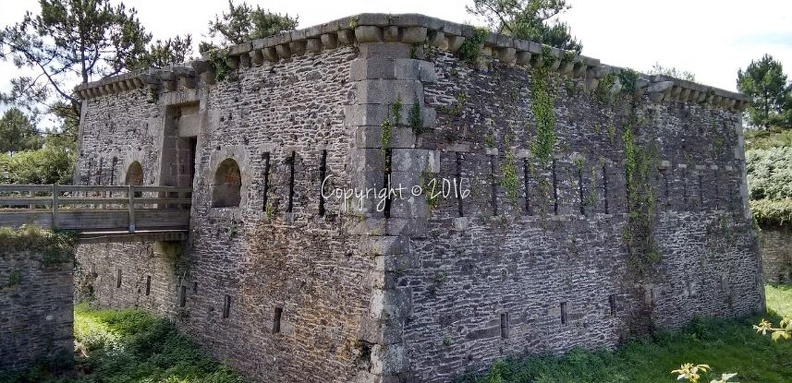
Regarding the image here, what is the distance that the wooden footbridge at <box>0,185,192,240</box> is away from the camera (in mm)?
10281

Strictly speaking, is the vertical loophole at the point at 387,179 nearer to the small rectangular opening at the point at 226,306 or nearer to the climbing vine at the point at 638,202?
the small rectangular opening at the point at 226,306

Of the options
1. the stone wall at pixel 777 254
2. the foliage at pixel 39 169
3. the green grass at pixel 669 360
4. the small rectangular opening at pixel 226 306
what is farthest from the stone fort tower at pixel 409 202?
the stone wall at pixel 777 254

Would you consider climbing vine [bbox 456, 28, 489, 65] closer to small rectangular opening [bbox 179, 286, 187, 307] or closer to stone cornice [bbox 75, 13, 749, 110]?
stone cornice [bbox 75, 13, 749, 110]

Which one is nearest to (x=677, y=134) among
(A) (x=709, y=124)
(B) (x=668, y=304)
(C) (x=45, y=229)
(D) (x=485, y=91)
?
(A) (x=709, y=124)

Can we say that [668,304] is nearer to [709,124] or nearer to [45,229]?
[709,124]

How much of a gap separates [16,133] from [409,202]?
29.0 m

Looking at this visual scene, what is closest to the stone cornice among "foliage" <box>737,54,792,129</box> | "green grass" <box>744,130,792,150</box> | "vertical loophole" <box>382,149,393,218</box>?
"vertical loophole" <box>382,149,393,218</box>

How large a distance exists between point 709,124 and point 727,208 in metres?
2.34

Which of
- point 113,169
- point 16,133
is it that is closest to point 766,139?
point 113,169

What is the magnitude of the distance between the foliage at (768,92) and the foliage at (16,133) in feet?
130

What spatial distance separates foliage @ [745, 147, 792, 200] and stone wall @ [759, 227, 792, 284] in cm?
159

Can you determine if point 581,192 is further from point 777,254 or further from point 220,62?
point 777,254

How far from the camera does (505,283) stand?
9.98 metres

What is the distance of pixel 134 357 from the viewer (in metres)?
11.2
